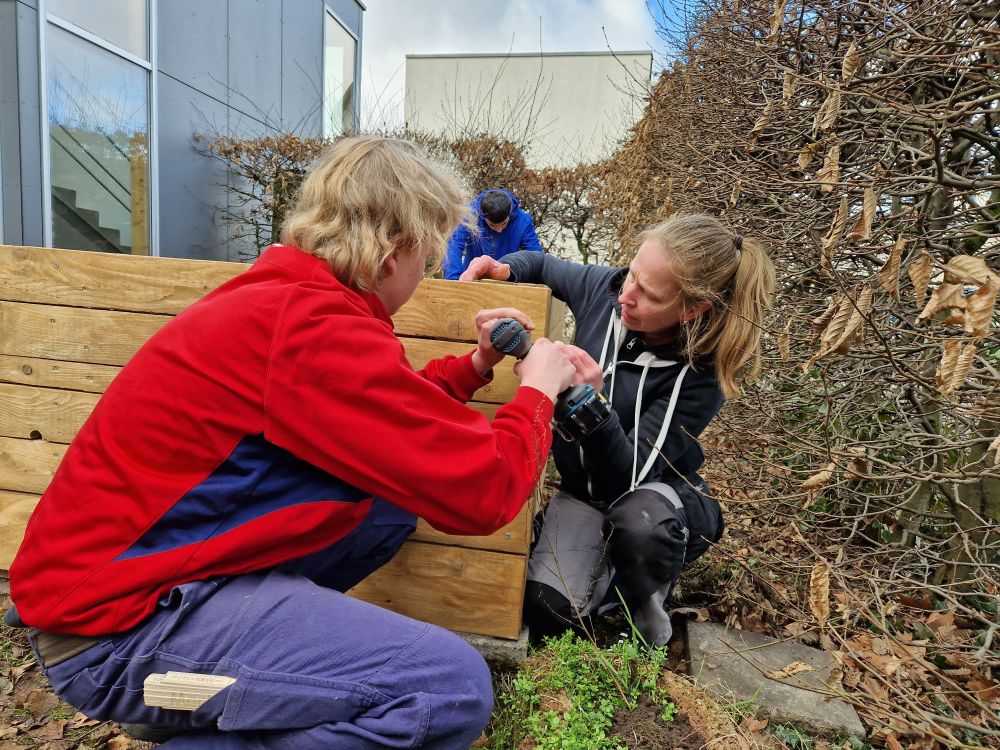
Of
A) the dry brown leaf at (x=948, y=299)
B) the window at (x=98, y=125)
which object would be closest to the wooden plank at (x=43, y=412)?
the dry brown leaf at (x=948, y=299)

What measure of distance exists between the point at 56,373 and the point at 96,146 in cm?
433

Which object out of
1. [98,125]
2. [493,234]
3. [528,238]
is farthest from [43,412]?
[98,125]

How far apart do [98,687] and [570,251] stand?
873 centimetres

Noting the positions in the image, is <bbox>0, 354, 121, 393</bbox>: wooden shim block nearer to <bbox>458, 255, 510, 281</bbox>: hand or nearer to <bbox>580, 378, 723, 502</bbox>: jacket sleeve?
<bbox>458, 255, 510, 281</bbox>: hand

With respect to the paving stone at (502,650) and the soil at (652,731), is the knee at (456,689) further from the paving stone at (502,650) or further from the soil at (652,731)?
the paving stone at (502,650)

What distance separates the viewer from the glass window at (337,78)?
10.8 m

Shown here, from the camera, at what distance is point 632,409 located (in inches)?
93.8

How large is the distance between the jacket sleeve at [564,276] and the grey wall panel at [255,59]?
686 centimetres

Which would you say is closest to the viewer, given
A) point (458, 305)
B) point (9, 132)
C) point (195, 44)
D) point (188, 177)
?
point (458, 305)

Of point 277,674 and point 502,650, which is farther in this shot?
point 502,650

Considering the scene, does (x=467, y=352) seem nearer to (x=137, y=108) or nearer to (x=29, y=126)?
(x=29, y=126)

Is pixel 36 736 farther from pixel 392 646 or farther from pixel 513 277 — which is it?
pixel 513 277

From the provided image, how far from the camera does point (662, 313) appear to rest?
2260 mm

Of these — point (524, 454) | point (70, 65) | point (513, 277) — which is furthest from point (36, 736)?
point (70, 65)
